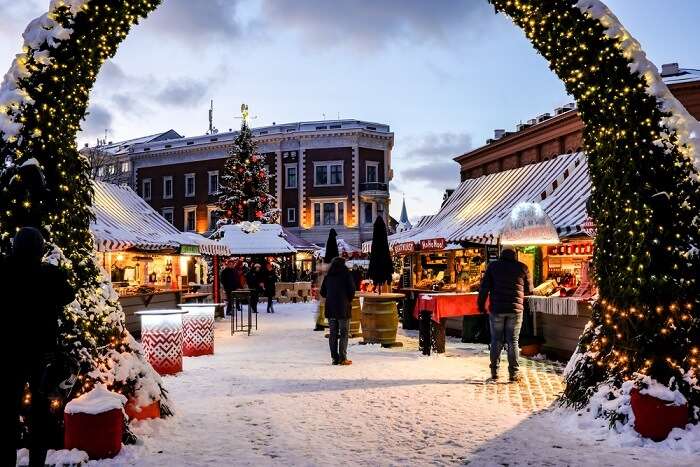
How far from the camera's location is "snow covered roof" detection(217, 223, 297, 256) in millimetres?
27297

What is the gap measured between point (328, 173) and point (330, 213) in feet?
9.48

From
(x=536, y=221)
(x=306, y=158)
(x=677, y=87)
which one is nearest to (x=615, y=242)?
(x=536, y=221)

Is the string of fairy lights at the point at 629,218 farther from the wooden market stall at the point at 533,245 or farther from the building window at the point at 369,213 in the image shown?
the building window at the point at 369,213

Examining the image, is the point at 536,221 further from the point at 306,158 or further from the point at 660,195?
the point at 306,158

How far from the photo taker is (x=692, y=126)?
6.11 m

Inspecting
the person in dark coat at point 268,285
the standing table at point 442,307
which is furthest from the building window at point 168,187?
the standing table at point 442,307

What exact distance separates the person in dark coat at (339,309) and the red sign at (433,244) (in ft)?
17.0

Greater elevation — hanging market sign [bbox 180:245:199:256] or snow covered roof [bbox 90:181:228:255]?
snow covered roof [bbox 90:181:228:255]

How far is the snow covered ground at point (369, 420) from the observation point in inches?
209

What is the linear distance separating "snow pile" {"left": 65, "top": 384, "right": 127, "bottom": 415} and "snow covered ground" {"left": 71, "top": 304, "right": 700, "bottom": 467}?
44 centimetres

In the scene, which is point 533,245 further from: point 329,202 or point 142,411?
point 329,202

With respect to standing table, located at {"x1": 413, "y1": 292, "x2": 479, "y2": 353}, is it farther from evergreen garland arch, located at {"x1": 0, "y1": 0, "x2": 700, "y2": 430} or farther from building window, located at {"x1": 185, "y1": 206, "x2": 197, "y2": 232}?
building window, located at {"x1": 185, "y1": 206, "x2": 197, "y2": 232}

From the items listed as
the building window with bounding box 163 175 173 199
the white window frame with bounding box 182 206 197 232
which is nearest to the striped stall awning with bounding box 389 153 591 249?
the white window frame with bounding box 182 206 197 232

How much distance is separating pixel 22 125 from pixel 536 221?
9.07 m
